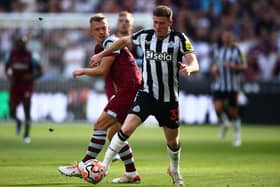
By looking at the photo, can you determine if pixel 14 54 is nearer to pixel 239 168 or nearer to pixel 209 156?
pixel 209 156

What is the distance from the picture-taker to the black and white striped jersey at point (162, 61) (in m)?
10.9

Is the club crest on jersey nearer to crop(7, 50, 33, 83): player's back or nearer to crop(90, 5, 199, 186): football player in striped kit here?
crop(90, 5, 199, 186): football player in striped kit

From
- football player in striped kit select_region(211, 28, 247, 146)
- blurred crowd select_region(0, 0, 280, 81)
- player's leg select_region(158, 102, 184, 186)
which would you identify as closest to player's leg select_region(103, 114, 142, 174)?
A: player's leg select_region(158, 102, 184, 186)

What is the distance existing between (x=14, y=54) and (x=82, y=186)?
38.6ft

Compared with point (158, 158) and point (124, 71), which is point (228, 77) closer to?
point (158, 158)

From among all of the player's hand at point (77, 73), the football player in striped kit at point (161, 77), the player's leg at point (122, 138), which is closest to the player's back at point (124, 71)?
the football player in striped kit at point (161, 77)

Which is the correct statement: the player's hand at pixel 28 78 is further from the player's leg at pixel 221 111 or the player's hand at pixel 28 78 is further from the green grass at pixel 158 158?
the player's leg at pixel 221 111

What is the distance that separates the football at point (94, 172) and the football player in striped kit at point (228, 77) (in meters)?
10.9

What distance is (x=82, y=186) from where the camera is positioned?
1090 cm

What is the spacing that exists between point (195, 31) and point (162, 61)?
19303mm

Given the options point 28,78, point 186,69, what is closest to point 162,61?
point 186,69

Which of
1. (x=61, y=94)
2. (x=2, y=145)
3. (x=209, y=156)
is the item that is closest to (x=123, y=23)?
(x=209, y=156)

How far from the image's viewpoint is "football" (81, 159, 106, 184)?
10641mm

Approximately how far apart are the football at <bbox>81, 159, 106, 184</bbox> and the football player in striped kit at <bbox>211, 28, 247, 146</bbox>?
10865 millimetres
